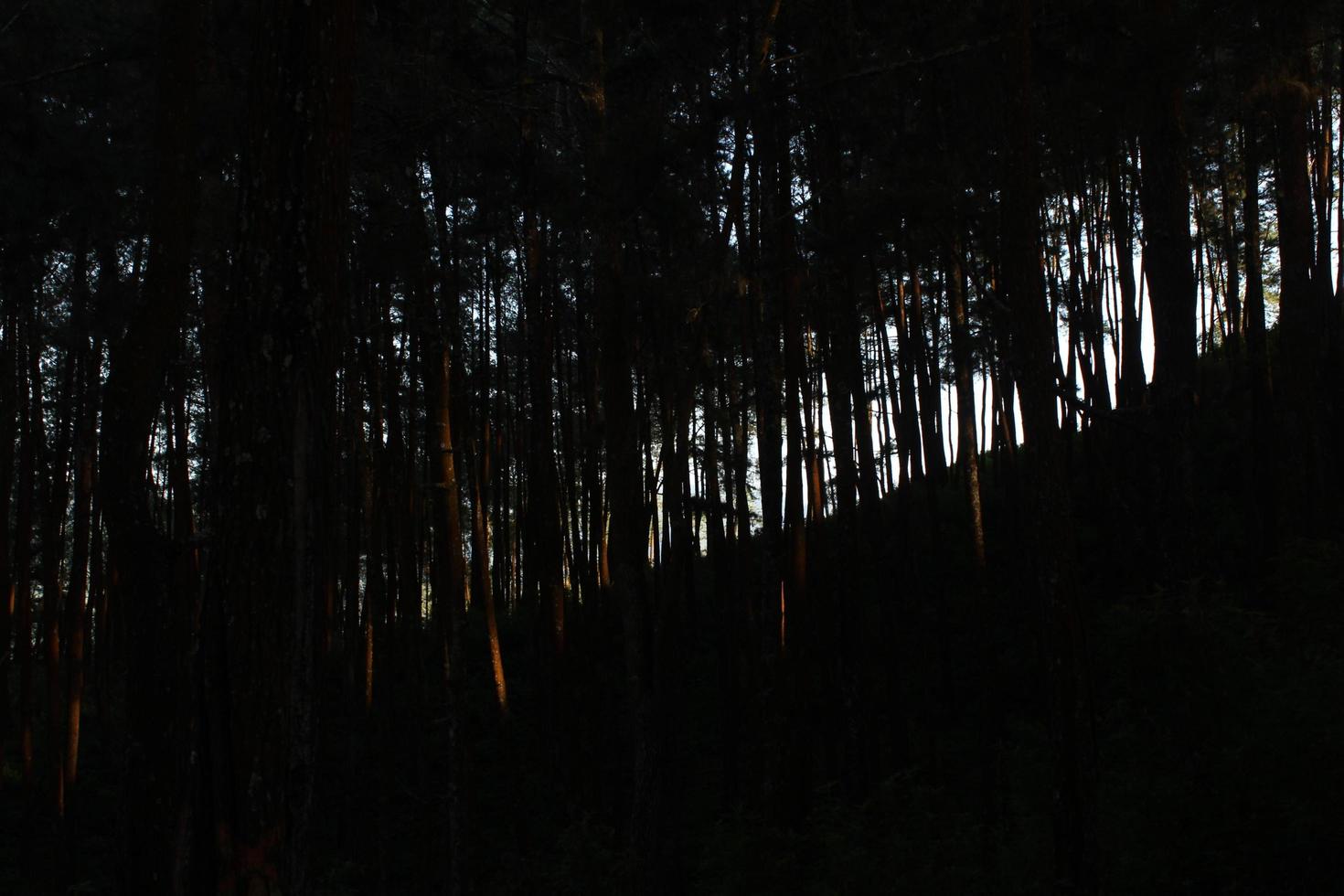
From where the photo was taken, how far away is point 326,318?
17.0ft

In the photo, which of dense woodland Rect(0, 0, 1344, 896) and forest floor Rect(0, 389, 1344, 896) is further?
forest floor Rect(0, 389, 1344, 896)

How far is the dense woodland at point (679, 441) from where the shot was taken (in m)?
5.25

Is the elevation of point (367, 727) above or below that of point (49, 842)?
above

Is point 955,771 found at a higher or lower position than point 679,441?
lower

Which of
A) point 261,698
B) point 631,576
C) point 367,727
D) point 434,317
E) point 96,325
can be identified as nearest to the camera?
point 261,698

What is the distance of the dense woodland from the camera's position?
525 cm

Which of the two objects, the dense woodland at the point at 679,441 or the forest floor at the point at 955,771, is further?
the forest floor at the point at 955,771

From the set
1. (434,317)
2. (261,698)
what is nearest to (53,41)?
(434,317)

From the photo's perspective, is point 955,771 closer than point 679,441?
No

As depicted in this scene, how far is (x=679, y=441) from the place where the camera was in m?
12.6

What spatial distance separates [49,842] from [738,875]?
1484 cm

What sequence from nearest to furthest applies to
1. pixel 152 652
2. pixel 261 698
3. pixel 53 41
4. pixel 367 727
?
pixel 261 698 → pixel 152 652 → pixel 53 41 → pixel 367 727

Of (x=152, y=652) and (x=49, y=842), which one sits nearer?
(x=152, y=652)

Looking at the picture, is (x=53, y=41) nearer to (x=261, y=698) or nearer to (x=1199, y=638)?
(x=261, y=698)
